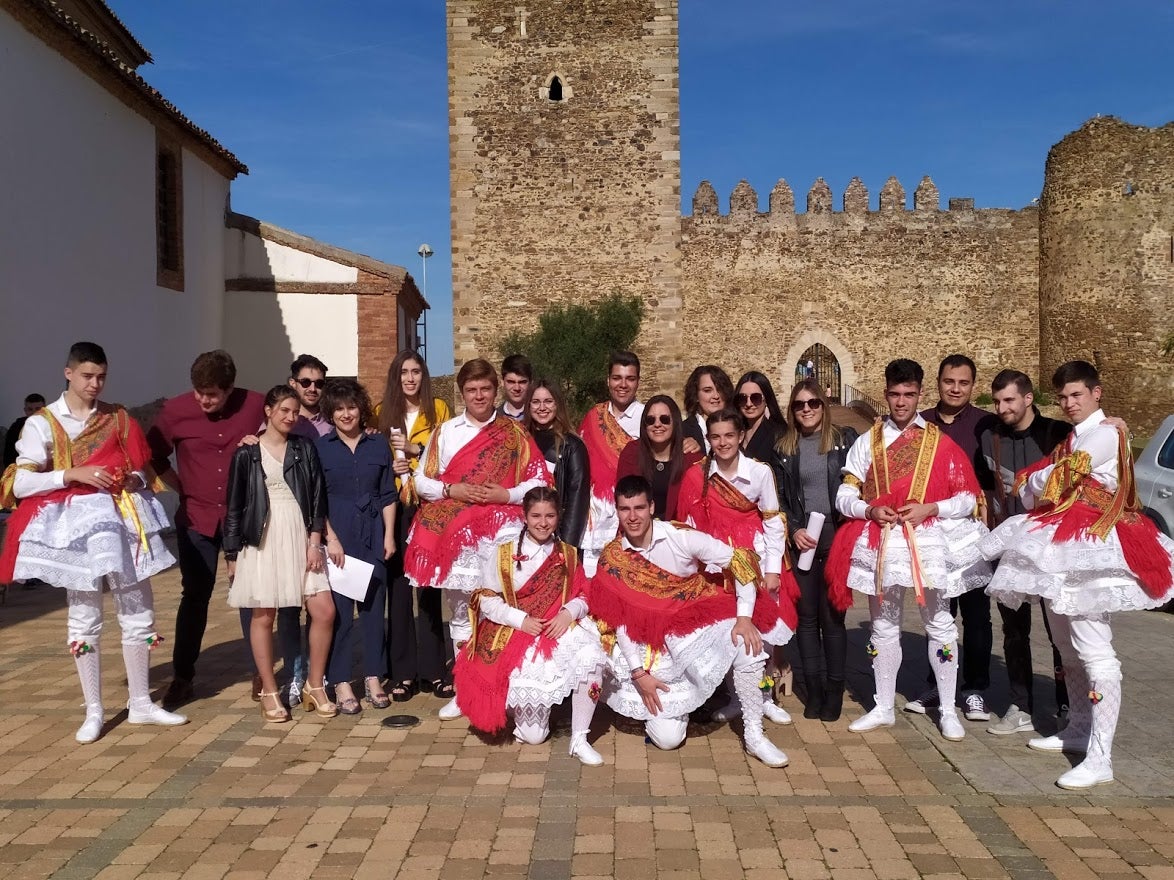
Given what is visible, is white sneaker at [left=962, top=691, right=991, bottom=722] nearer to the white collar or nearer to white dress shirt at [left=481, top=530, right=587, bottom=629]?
the white collar

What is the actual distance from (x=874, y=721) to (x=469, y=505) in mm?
2201

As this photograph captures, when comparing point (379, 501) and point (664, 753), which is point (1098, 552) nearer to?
point (664, 753)

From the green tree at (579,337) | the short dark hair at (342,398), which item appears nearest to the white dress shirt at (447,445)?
the short dark hair at (342,398)

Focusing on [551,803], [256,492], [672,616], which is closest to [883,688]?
[672,616]

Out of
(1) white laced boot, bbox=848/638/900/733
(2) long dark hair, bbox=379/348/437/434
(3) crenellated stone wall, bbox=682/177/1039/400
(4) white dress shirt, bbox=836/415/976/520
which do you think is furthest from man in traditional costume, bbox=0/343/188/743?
(3) crenellated stone wall, bbox=682/177/1039/400

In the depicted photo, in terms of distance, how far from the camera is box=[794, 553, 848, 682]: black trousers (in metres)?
5.01

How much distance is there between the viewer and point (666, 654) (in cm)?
452

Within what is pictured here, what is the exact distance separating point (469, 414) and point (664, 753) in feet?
6.14

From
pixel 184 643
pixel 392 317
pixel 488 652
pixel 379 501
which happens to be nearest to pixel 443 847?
pixel 488 652

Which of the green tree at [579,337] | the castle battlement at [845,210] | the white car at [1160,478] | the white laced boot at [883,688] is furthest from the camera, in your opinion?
the castle battlement at [845,210]

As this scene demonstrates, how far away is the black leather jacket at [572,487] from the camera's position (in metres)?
4.88

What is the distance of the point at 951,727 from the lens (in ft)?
15.2

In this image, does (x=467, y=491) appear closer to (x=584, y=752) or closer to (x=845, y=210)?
(x=584, y=752)

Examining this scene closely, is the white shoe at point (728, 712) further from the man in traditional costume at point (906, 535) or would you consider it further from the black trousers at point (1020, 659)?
the black trousers at point (1020, 659)
